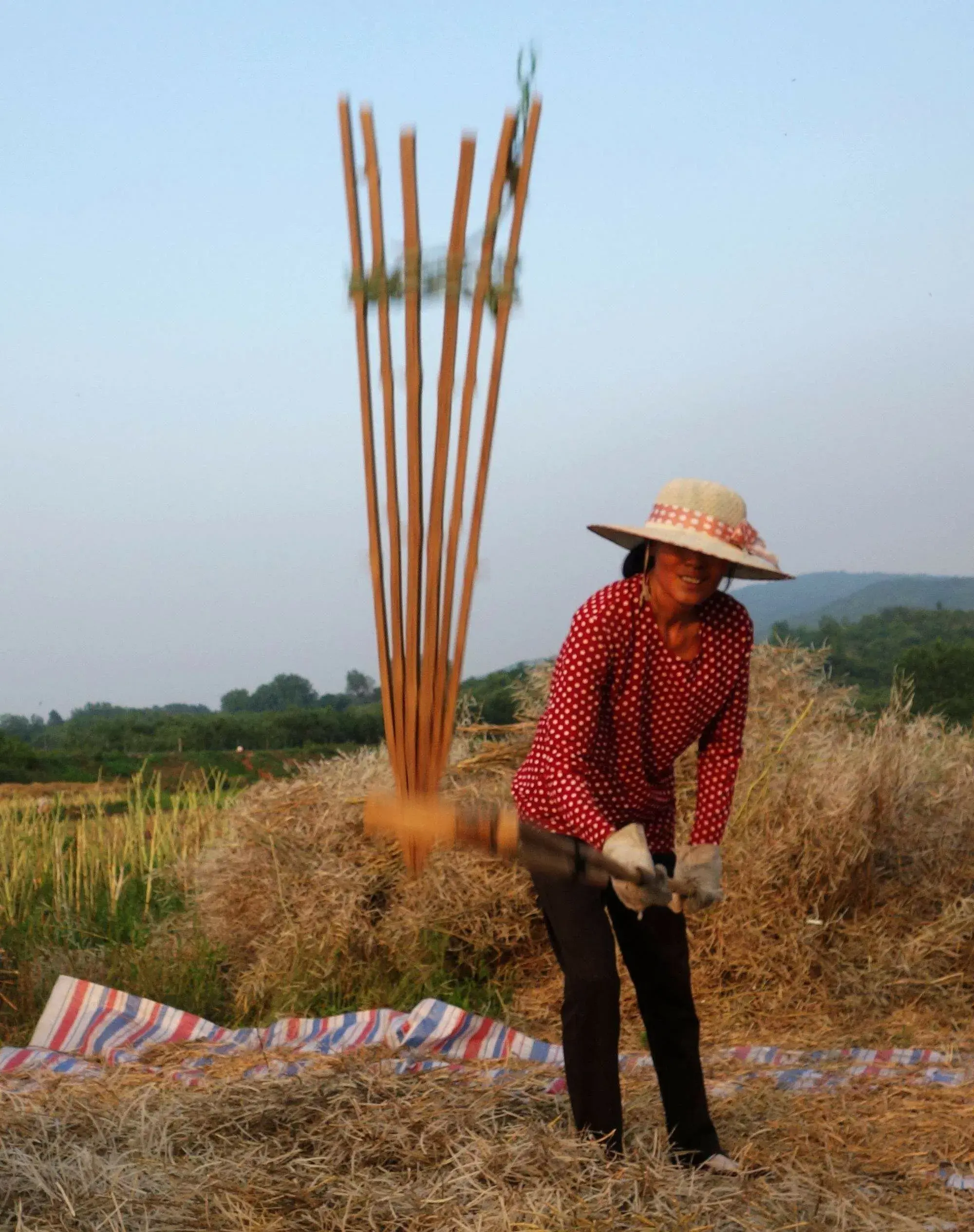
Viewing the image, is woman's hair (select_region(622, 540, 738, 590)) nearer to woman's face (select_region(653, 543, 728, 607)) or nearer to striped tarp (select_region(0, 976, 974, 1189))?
woman's face (select_region(653, 543, 728, 607))

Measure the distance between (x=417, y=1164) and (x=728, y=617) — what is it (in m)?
1.25

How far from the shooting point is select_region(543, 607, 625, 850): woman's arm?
2533 millimetres

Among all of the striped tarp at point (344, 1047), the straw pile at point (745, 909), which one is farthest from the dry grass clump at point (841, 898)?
the striped tarp at point (344, 1047)

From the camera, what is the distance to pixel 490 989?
461 cm

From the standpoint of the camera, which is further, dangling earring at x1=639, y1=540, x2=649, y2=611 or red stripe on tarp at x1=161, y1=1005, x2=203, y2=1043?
red stripe on tarp at x1=161, y1=1005, x2=203, y2=1043

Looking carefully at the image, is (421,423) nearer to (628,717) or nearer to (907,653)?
(628,717)

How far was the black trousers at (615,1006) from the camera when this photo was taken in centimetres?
252

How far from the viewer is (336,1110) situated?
285 cm

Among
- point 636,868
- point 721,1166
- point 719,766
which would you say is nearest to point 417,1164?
point 721,1166

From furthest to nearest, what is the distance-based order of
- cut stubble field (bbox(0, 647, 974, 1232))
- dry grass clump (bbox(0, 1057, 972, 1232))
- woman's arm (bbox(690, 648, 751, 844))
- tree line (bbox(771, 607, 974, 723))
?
1. tree line (bbox(771, 607, 974, 723))
2. woman's arm (bbox(690, 648, 751, 844))
3. cut stubble field (bbox(0, 647, 974, 1232))
4. dry grass clump (bbox(0, 1057, 972, 1232))

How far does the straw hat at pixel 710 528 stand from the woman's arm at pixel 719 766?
0.27 m

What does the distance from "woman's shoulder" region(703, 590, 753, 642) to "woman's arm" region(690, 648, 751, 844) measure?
12 cm

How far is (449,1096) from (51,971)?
2.24m

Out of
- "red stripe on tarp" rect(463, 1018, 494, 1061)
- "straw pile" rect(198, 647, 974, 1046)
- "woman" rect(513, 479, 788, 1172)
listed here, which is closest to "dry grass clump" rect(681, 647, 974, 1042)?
"straw pile" rect(198, 647, 974, 1046)
